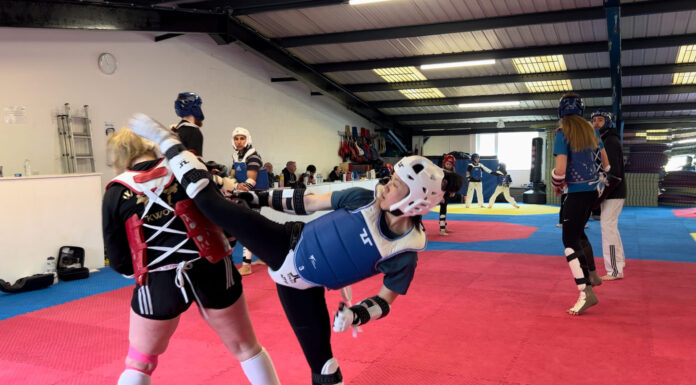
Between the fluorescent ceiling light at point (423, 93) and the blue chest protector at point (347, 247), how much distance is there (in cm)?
1426

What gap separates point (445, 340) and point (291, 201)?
6.88 ft

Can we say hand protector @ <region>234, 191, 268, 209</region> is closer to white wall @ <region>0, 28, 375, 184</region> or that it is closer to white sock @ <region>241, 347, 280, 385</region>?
white sock @ <region>241, 347, 280, 385</region>

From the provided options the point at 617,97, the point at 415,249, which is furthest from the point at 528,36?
the point at 415,249

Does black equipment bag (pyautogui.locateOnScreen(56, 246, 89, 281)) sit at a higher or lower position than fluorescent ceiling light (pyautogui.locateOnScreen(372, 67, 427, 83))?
lower

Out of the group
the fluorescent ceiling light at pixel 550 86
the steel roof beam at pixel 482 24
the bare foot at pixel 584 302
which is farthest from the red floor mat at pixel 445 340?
the fluorescent ceiling light at pixel 550 86

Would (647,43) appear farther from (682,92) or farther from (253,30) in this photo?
(253,30)

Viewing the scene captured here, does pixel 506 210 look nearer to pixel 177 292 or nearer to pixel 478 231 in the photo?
pixel 478 231

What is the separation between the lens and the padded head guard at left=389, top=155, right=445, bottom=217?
204 centimetres

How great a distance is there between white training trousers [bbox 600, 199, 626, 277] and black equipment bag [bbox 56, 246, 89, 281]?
6481 mm

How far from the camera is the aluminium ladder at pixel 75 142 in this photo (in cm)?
797

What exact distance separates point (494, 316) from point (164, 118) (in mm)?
7695

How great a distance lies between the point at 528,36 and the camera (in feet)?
36.8

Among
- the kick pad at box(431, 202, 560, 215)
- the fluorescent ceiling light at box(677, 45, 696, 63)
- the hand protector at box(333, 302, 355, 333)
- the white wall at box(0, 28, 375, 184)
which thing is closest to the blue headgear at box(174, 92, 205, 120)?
the hand protector at box(333, 302, 355, 333)

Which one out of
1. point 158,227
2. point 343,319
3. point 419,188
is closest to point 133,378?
point 158,227
